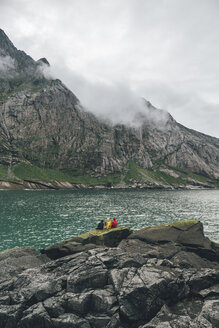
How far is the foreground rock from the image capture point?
26094 millimetres

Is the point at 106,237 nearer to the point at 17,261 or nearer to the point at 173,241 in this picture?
the point at 173,241

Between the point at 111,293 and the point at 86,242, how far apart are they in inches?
516

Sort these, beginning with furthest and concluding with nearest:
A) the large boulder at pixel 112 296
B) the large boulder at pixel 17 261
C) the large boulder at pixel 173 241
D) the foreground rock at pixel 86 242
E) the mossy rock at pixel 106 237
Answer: the mossy rock at pixel 106 237
the foreground rock at pixel 86 242
the large boulder at pixel 173 241
the large boulder at pixel 17 261
the large boulder at pixel 112 296

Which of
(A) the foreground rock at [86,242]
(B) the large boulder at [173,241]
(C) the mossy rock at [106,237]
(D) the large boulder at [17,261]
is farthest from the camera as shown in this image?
(C) the mossy rock at [106,237]

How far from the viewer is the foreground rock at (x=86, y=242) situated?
26094mm

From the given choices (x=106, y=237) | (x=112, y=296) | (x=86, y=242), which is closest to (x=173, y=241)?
(x=106, y=237)

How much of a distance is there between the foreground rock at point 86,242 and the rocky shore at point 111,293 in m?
5.56

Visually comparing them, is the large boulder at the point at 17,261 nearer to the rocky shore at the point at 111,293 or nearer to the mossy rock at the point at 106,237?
the rocky shore at the point at 111,293

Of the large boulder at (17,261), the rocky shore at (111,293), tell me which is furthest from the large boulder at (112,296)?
the large boulder at (17,261)

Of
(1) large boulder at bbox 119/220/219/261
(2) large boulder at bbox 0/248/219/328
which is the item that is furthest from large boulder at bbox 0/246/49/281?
(1) large boulder at bbox 119/220/219/261

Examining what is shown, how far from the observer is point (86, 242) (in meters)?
27.8

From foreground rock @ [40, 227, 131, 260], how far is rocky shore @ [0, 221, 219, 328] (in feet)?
18.3

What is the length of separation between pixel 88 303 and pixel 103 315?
1414 mm

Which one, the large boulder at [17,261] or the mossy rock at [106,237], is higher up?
the mossy rock at [106,237]
